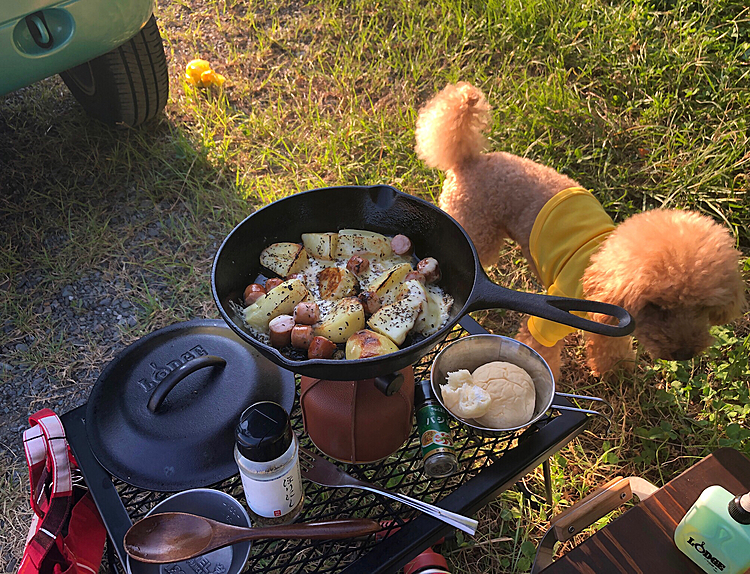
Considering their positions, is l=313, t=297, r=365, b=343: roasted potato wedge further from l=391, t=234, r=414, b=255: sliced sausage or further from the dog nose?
the dog nose

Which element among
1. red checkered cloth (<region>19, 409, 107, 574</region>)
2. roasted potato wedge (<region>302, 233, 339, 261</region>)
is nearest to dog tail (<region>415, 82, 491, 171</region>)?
roasted potato wedge (<region>302, 233, 339, 261</region>)

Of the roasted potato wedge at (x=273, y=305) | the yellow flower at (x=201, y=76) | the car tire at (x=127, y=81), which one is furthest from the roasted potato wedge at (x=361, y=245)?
the yellow flower at (x=201, y=76)

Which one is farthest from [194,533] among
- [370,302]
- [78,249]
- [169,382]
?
[78,249]

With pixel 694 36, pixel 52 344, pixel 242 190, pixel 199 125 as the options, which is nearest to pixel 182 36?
pixel 199 125

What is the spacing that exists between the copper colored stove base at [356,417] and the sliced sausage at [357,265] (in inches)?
12.9

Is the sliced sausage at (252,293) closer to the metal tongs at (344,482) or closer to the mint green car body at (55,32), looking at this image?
the metal tongs at (344,482)

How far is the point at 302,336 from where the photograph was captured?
138 cm

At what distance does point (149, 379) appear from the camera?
61.5 inches

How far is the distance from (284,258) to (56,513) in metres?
0.92

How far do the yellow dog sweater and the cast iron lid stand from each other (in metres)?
1.09

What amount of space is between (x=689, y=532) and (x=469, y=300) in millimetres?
786

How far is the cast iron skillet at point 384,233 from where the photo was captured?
1.18m

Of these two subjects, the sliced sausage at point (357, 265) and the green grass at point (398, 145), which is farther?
the green grass at point (398, 145)

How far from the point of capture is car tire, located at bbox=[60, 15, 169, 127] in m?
3.01
